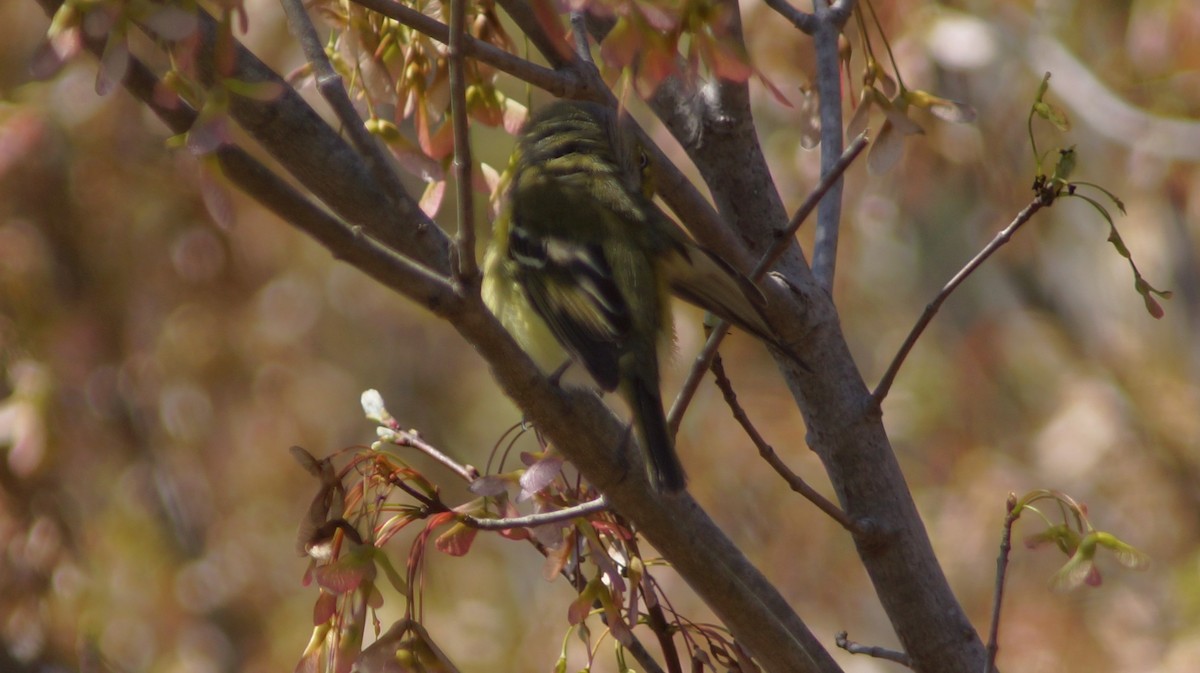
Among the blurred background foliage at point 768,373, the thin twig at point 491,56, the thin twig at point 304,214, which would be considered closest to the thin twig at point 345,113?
the thin twig at point 491,56

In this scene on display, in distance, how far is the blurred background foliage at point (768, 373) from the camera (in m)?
5.36

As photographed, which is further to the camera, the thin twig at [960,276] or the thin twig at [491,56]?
the thin twig at [960,276]

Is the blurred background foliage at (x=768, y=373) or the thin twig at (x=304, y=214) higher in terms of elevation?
the blurred background foliage at (x=768, y=373)

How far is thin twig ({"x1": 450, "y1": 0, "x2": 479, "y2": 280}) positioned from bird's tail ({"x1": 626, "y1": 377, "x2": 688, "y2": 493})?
0.53 m

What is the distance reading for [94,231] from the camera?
629cm

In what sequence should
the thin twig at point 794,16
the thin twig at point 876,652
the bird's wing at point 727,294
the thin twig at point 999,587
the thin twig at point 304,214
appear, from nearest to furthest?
1. the thin twig at point 304,214
2. the thin twig at point 999,587
3. the bird's wing at point 727,294
4. the thin twig at point 876,652
5. the thin twig at point 794,16

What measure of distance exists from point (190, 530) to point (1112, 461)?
204 inches

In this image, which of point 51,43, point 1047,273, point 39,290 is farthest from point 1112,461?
point 51,43

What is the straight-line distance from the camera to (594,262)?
270 cm

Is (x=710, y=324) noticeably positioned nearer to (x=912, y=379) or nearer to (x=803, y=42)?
(x=803, y=42)

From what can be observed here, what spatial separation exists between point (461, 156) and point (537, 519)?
0.61m

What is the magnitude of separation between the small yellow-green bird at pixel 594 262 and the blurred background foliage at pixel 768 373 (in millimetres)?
2418

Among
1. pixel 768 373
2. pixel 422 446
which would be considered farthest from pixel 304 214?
pixel 768 373

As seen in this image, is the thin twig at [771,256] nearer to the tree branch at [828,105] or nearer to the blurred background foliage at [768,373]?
the tree branch at [828,105]
